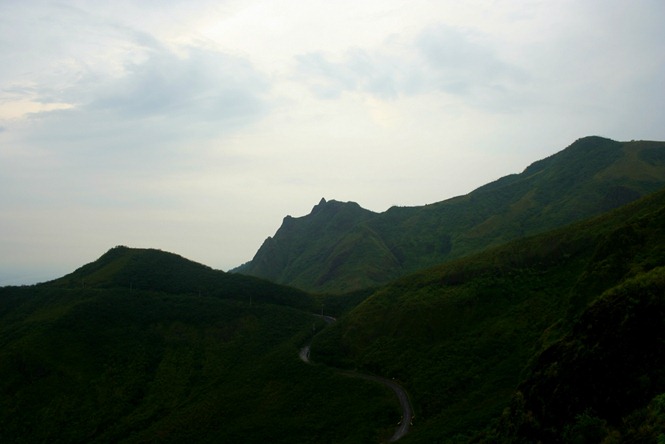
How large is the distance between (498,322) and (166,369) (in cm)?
6585

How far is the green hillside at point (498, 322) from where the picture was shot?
30653mm

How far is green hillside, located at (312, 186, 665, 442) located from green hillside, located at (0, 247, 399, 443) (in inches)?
306

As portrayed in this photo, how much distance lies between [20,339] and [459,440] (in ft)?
298

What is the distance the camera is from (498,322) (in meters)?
66.3

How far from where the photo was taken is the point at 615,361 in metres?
24.5

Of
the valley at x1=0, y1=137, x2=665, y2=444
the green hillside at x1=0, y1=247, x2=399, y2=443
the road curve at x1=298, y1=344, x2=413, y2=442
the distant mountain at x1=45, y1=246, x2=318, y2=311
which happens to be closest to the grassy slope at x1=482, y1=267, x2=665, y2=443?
the valley at x1=0, y1=137, x2=665, y2=444

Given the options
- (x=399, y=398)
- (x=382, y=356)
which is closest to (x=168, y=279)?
(x=382, y=356)

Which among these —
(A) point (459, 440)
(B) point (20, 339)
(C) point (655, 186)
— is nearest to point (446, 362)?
(A) point (459, 440)

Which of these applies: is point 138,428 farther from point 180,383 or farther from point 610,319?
point 610,319

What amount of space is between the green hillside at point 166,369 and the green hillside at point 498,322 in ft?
25.5

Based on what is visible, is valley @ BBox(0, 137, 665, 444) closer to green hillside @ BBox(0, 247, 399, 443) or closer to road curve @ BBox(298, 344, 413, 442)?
road curve @ BBox(298, 344, 413, 442)

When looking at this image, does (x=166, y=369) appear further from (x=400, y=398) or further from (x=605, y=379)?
(x=605, y=379)

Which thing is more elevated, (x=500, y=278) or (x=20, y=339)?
(x=20, y=339)

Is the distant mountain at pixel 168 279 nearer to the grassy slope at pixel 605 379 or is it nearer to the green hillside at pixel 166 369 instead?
the green hillside at pixel 166 369
